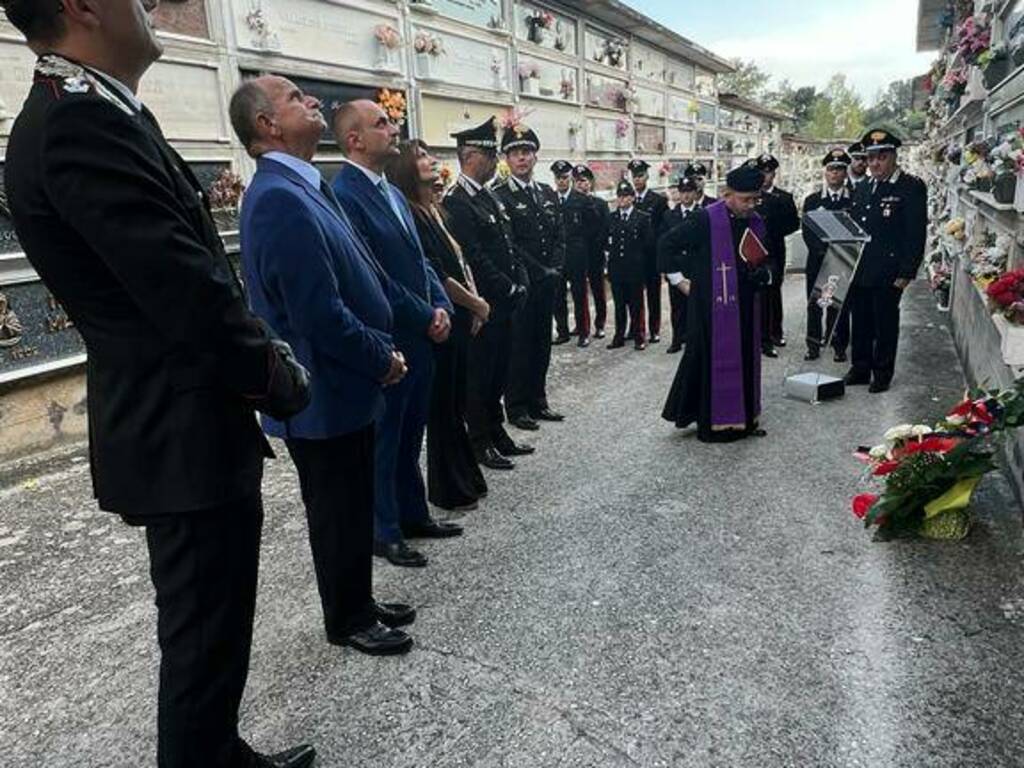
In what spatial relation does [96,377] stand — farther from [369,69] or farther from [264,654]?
[369,69]

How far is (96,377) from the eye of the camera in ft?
4.92

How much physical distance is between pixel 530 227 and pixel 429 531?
9.95 ft

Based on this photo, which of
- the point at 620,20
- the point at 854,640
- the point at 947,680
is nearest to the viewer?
the point at 947,680

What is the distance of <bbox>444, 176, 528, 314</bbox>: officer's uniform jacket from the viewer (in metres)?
4.33

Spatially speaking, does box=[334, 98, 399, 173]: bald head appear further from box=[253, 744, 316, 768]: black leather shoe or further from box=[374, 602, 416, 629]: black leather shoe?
box=[253, 744, 316, 768]: black leather shoe

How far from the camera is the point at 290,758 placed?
1947mm

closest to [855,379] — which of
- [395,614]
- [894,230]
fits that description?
[894,230]

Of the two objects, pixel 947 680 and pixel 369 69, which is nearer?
pixel 947 680

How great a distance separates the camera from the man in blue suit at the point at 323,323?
2.19 m

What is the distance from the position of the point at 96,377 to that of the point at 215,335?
0.30 meters

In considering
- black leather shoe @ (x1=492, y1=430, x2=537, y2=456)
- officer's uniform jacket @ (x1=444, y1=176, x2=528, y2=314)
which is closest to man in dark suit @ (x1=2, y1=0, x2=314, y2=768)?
officer's uniform jacket @ (x1=444, y1=176, x2=528, y2=314)

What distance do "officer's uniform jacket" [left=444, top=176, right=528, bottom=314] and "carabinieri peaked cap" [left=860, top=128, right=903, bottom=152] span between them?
348cm

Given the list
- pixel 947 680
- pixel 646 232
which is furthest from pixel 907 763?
pixel 646 232

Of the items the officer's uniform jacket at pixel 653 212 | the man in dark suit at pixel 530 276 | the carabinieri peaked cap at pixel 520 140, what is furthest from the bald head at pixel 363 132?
the officer's uniform jacket at pixel 653 212
